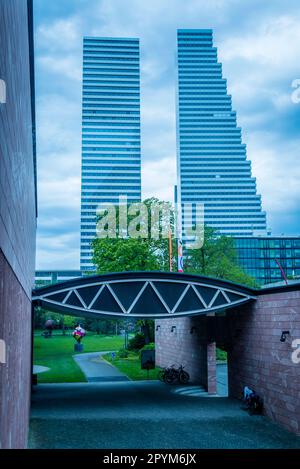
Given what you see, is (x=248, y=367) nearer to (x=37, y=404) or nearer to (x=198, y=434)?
(x=198, y=434)

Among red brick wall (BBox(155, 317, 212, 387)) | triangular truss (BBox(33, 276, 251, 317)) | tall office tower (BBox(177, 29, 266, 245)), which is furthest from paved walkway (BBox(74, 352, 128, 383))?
tall office tower (BBox(177, 29, 266, 245))

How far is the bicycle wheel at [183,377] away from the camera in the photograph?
27.8 metres

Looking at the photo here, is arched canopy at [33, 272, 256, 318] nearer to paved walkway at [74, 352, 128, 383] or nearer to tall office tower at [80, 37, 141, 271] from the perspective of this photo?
paved walkway at [74, 352, 128, 383]

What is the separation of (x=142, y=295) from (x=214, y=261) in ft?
89.1

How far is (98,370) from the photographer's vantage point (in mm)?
35438

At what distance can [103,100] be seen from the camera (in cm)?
19125

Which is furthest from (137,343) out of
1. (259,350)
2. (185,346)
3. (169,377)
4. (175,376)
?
(259,350)

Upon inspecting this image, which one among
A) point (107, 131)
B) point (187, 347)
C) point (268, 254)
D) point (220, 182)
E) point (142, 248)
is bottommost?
point (187, 347)

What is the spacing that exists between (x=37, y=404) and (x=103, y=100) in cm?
18134

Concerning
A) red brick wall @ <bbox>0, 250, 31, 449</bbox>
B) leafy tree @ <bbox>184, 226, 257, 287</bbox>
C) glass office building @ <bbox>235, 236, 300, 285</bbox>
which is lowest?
red brick wall @ <bbox>0, 250, 31, 449</bbox>

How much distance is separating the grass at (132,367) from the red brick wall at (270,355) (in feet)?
33.5

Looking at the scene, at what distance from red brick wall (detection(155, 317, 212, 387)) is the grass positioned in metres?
1.70

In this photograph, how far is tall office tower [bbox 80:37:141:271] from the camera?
168875 millimetres

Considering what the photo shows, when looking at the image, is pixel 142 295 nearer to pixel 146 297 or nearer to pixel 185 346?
pixel 146 297
